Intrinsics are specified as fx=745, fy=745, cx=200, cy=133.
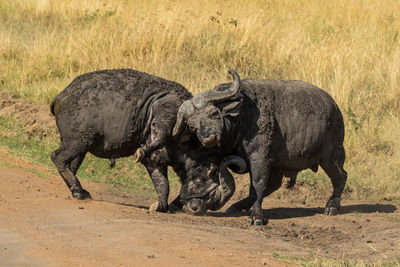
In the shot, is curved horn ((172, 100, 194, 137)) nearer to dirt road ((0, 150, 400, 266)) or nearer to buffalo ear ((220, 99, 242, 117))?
buffalo ear ((220, 99, 242, 117))

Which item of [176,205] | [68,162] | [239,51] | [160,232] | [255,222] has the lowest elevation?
[176,205]

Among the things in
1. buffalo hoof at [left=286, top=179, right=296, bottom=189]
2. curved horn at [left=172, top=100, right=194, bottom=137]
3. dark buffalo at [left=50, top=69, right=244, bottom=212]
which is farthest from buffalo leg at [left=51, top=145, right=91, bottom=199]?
buffalo hoof at [left=286, top=179, right=296, bottom=189]

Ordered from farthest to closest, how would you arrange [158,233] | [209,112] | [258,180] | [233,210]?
[233,210], [258,180], [209,112], [158,233]

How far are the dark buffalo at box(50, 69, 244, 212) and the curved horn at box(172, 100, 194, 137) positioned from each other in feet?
0.85

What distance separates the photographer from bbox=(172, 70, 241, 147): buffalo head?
8.45 m

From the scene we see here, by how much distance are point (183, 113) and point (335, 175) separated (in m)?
2.39

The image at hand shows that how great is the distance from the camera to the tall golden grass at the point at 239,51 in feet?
40.9

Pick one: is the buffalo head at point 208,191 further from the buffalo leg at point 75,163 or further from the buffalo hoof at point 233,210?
the buffalo leg at point 75,163

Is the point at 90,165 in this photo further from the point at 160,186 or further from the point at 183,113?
the point at 183,113

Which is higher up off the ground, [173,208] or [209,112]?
[209,112]

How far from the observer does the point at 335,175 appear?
9781mm

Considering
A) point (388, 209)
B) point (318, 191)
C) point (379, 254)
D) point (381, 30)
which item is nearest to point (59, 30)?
point (381, 30)

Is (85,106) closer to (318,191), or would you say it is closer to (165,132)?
(165,132)

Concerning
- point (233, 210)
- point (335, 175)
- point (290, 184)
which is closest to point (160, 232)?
point (233, 210)
